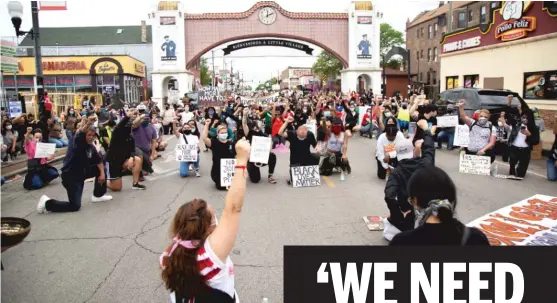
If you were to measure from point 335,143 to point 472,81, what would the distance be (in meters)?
17.3

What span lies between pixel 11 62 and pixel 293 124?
381 inches

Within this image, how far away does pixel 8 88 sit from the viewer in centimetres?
4859

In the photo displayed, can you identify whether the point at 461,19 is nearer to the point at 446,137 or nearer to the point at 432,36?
the point at 432,36

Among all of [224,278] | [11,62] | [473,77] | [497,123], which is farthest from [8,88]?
[224,278]

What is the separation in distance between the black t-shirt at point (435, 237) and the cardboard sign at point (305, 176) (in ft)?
23.7

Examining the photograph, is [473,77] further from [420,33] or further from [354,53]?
[420,33]

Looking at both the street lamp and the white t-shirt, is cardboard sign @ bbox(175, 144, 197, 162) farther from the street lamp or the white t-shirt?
the white t-shirt

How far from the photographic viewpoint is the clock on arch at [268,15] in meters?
38.6

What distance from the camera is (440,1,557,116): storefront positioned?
60.4 feet

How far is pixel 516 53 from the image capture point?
20.8 meters

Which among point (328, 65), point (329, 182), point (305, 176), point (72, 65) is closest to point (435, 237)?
point (305, 176)

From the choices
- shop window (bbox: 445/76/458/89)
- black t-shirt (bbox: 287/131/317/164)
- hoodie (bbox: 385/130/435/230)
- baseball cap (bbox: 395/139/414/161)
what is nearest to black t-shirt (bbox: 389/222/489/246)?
hoodie (bbox: 385/130/435/230)

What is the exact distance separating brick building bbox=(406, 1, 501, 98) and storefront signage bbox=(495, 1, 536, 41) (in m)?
21.7

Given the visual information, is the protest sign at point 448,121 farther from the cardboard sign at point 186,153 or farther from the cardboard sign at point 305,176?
the cardboard sign at point 186,153
